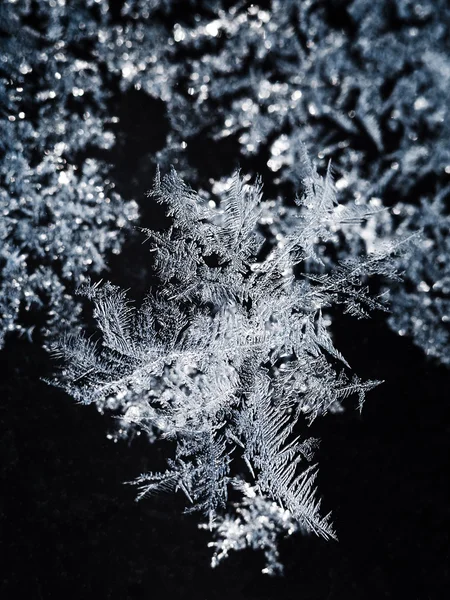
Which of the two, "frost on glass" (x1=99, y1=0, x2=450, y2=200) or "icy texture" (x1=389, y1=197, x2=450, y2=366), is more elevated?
"frost on glass" (x1=99, y1=0, x2=450, y2=200)

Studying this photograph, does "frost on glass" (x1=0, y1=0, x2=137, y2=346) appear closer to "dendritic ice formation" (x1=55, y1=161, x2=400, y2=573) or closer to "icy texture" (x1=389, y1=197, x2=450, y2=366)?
"dendritic ice formation" (x1=55, y1=161, x2=400, y2=573)

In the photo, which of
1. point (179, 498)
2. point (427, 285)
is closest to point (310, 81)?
point (427, 285)

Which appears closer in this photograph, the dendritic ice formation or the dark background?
the dendritic ice formation

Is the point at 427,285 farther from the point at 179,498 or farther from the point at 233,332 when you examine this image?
the point at 179,498

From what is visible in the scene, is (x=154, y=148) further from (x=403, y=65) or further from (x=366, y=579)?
(x=366, y=579)

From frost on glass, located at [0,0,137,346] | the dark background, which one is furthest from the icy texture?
frost on glass, located at [0,0,137,346]

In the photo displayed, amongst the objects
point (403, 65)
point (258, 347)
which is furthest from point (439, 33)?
point (258, 347)

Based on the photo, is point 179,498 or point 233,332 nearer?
point 233,332
